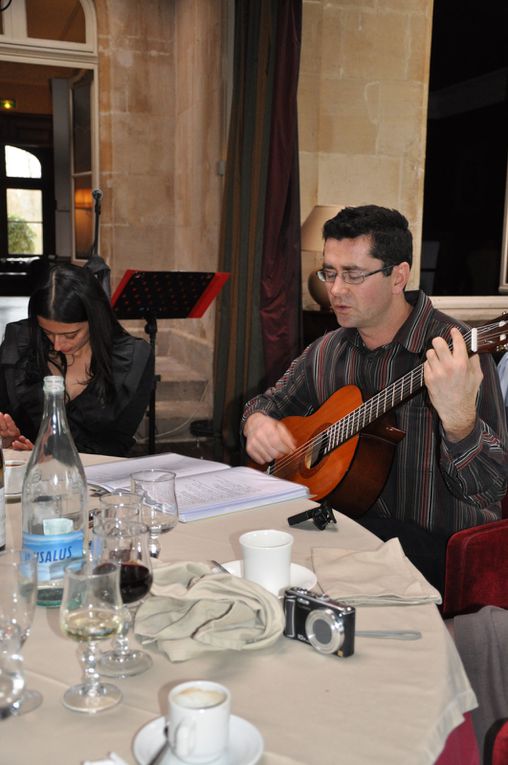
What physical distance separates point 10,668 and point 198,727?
0.27 metres

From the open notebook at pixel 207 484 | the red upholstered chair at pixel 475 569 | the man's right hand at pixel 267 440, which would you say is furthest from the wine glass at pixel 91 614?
the man's right hand at pixel 267 440

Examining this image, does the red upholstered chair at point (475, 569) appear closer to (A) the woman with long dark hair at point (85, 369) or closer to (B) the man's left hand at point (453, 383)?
(B) the man's left hand at point (453, 383)

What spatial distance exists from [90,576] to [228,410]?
3673 millimetres

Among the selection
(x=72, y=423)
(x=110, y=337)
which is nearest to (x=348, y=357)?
(x=110, y=337)

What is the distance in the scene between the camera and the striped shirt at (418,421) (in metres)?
1.72

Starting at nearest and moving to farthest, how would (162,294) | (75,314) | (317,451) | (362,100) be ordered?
(317,451), (75,314), (162,294), (362,100)

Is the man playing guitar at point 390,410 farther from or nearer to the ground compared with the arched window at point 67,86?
nearer to the ground

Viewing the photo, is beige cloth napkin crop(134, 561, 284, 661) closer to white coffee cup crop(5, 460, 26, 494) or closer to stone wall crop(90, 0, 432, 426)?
white coffee cup crop(5, 460, 26, 494)

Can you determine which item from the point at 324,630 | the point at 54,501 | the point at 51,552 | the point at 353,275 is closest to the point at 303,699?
the point at 324,630

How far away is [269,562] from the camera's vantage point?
107 centimetres

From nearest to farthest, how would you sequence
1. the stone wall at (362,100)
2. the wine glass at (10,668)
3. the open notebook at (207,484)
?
the wine glass at (10,668) < the open notebook at (207,484) < the stone wall at (362,100)

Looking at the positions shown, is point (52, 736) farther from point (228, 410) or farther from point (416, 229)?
point (416, 229)

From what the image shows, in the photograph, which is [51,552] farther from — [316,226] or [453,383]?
[316,226]

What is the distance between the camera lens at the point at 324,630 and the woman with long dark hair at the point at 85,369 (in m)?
1.52
